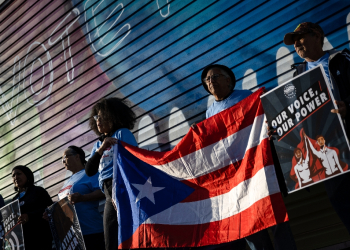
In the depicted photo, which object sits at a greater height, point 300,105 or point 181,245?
point 300,105

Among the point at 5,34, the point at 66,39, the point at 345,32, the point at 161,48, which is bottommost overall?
the point at 345,32

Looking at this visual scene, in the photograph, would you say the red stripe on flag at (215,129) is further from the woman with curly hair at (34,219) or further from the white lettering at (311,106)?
the woman with curly hair at (34,219)

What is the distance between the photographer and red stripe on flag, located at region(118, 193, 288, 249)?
3006 millimetres

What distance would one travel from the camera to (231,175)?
340 cm

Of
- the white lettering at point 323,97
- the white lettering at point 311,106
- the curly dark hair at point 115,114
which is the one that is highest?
the curly dark hair at point 115,114

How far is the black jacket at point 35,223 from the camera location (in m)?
5.00

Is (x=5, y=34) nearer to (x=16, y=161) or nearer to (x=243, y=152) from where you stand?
(x=16, y=161)

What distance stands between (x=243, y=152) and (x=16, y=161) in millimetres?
5632

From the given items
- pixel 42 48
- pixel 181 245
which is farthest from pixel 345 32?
pixel 42 48

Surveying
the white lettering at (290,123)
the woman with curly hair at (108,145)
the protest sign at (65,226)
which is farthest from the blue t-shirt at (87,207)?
the white lettering at (290,123)

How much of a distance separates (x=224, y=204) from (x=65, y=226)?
6.99ft

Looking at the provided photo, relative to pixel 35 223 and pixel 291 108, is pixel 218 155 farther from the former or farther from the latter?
pixel 35 223

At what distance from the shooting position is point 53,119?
7.05 meters

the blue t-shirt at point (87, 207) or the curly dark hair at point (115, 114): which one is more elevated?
the curly dark hair at point (115, 114)
